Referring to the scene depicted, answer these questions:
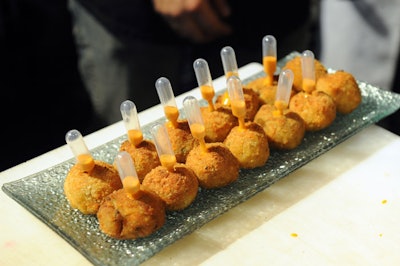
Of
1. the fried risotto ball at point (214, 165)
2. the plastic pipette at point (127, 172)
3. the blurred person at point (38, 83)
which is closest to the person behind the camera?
the plastic pipette at point (127, 172)

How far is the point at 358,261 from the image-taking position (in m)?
1.04

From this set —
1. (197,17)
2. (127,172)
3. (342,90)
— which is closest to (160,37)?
(197,17)

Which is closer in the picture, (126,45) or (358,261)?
(358,261)

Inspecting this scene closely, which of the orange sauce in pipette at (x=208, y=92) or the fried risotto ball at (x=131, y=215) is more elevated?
the orange sauce in pipette at (x=208, y=92)

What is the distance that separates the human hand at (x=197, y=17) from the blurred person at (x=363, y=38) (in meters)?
0.38

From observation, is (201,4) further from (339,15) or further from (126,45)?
(339,15)

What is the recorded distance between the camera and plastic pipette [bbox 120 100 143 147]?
1192 mm

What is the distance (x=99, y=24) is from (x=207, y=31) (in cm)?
38

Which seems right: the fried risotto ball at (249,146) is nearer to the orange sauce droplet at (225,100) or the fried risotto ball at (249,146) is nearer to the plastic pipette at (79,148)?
the orange sauce droplet at (225,100)

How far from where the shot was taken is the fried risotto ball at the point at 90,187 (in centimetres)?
112

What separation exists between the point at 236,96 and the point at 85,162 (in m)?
0.32

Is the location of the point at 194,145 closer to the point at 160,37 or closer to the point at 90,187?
the point at 90,187

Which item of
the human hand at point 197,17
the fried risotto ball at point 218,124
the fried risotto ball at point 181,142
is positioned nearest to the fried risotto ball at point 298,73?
the fried risotto ball at point 218,124

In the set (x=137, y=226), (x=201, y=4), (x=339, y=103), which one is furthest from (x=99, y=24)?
(x=137, y=226)
